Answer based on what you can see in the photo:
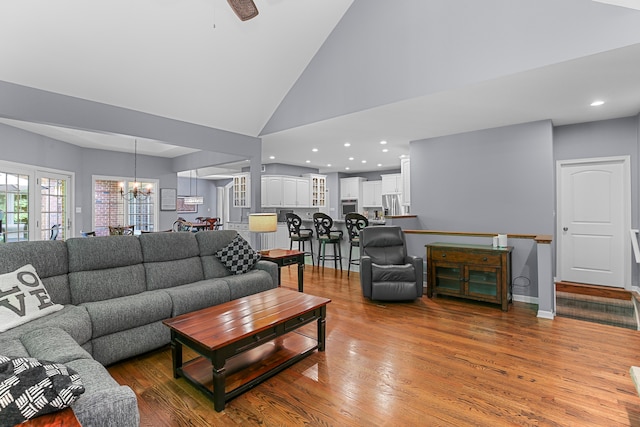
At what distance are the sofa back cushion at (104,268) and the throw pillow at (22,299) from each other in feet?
0.93

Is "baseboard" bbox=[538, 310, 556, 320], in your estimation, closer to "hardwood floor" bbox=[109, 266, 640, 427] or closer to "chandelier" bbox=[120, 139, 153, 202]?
"hardwood floor" bbox=[109, 266, 640, 427]

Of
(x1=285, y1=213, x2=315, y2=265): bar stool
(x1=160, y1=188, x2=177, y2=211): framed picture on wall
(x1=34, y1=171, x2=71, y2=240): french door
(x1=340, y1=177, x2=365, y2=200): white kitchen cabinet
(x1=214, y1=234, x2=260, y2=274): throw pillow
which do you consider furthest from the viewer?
(x1=340, y1=177, x2=365, y2=200): white kitchen cabinet

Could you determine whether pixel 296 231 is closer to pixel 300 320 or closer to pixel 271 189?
pixel 271 189

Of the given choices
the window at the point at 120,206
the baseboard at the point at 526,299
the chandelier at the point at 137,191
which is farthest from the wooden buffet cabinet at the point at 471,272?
the window at the point at 120,206

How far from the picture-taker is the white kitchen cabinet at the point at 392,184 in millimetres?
8477

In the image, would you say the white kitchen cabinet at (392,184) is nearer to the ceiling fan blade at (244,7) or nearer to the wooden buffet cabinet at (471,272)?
the wooden buffet cabinet at (471,272)

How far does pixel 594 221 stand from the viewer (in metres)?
4.86

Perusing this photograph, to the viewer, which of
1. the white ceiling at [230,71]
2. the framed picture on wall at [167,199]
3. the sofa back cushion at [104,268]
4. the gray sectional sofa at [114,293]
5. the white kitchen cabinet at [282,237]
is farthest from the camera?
the framed picture on wall at [167,199]

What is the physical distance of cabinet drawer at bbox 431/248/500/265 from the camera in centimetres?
399

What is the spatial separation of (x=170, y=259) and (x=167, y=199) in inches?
217

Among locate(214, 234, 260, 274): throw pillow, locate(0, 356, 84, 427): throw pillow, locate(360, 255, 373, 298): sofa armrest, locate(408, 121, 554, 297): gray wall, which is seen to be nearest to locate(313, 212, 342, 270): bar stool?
Result: locate(408, 121, 554, 297): gray wall

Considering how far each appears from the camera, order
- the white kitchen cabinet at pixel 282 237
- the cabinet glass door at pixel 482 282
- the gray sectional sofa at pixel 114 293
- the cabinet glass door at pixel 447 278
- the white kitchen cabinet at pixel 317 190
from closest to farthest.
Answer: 1. the gray sectional sofa at pixel 114 293
2. the cabinet glass door at pixel 482 282
3. the cabinet glass door at pixel 447 278
4. the white kitchen cabinet at pixel 282 237
5. the white kitchen cabinet at pixel 317 190

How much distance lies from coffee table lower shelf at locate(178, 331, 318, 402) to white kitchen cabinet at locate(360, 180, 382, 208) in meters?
7.17

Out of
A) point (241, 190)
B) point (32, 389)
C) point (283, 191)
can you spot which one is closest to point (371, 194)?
point (283, 191)
